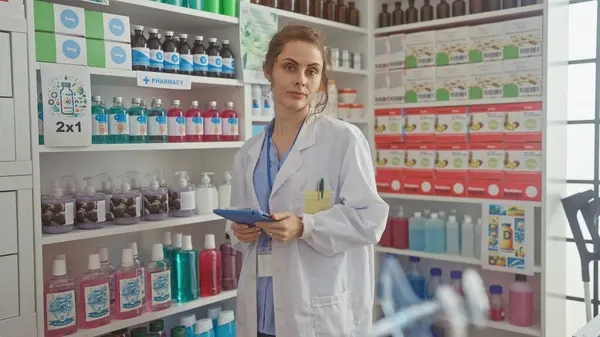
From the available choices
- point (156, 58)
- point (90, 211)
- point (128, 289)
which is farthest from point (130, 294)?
point (156, 58)

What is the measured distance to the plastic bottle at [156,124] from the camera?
2.68 metres

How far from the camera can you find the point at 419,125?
3756 millimetres

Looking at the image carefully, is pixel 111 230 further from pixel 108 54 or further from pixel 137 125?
pixel 108 54

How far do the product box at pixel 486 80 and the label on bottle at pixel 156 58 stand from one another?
6.30 ft

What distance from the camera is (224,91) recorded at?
314 cm

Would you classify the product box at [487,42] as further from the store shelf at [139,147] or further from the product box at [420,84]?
the store shelf at [139,147]

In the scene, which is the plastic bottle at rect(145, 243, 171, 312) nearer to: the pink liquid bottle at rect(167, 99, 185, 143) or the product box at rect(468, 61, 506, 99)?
the pink liquid bottle at rect(167, 99, 185, 143)

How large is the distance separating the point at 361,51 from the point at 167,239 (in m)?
1.97

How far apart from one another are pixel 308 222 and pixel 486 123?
206cm

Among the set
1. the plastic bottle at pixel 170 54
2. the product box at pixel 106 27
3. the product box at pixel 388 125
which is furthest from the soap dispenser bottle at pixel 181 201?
the product box at pixel 388 125

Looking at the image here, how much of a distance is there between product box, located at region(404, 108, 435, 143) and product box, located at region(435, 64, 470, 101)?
131 mm

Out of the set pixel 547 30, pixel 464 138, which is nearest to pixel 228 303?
pixel 464 138

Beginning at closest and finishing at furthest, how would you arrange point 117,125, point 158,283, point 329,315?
point 329,315
point 117,125
point 158,283

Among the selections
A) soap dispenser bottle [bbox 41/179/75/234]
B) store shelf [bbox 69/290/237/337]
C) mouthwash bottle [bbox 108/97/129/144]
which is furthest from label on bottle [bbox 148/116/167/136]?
store shelf [bbox 69/290/237/337]
